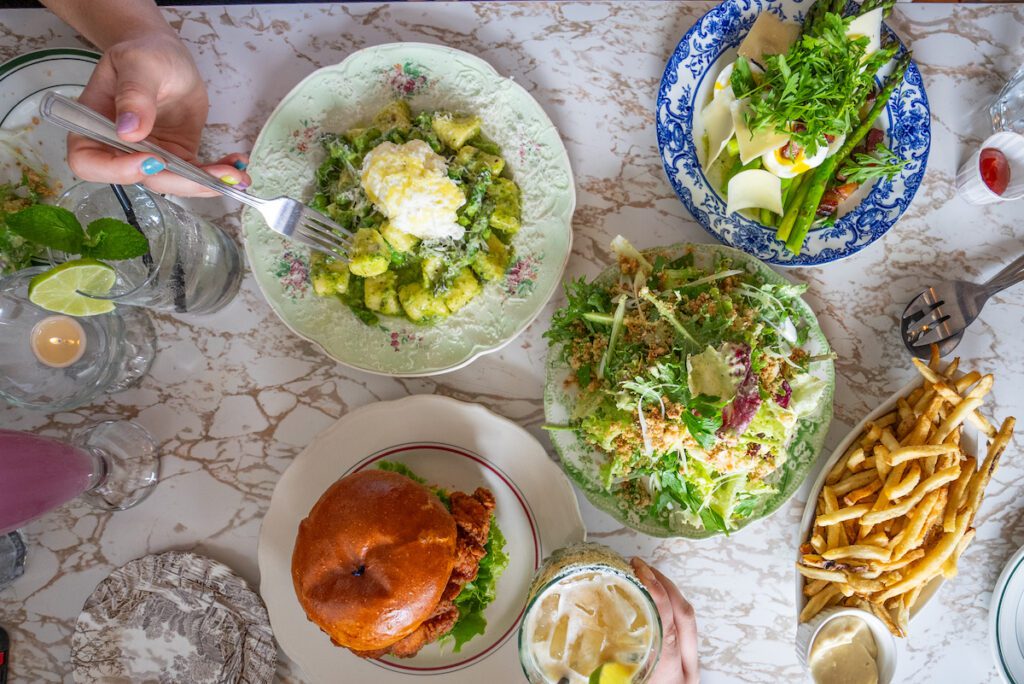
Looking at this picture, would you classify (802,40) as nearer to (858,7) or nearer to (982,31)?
(858,7)

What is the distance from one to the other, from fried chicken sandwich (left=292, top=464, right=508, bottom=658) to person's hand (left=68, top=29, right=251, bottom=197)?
960 millimetres

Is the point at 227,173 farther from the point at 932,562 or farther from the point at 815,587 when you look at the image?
the point at 932,562

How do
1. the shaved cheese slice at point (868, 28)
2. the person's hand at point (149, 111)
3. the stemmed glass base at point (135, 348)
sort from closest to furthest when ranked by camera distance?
the person's hand at point (149, 111)
the shaved cheese slice at point (868, 28)
the stemmed glass base at point (135, 348)

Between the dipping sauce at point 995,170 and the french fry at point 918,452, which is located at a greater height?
the dipping sauce at point 995,170

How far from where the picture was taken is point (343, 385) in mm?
2137

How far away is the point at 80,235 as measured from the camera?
1716mm

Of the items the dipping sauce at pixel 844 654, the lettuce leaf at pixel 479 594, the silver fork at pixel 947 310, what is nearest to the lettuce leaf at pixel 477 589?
the lettuce leaf at pixel 479 594

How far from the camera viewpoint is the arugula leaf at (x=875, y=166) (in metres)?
1.88

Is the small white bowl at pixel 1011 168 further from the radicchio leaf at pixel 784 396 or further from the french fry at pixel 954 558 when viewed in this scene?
the french fry at pixel 954 558

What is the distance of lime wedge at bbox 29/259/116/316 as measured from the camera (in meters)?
1.58

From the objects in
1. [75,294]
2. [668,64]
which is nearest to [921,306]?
[668,64]

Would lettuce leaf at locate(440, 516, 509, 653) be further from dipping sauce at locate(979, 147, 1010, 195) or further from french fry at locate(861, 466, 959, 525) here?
dipping sauce at locate(979, 147, 1010, 195)

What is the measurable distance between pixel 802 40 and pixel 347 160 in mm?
1341

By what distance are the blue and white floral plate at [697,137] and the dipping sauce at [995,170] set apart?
172mm
